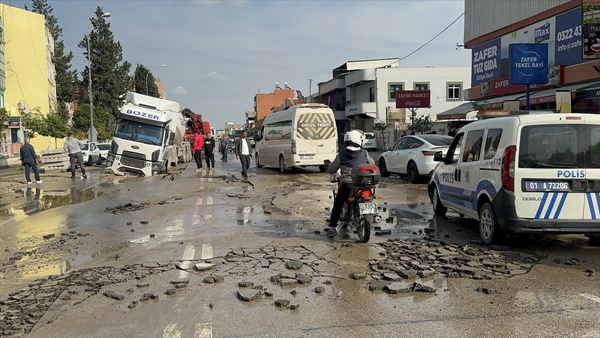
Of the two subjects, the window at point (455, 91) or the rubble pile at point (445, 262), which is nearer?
the rubble pile at point (445, 262)

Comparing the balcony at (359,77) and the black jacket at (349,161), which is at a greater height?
the balcony at (359,77)

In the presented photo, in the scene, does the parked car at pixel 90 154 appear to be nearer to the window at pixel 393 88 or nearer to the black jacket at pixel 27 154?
the black jacket at pixel 27 154

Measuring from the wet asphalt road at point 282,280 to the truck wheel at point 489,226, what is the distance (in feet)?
0.63

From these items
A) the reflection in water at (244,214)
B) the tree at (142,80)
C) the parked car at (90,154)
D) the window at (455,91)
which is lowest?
the reflection in water at (244,214)

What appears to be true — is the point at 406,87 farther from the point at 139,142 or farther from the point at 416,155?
the point at 416,155

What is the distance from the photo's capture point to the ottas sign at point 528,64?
19156mm

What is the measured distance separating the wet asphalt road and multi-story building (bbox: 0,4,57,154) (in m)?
39.7

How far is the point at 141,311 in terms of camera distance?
4.68 meters

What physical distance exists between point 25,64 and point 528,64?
4315 centimetres

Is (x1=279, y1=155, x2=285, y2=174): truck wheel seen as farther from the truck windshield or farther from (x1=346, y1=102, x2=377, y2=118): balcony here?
(x1=346, y1=102, x2=377, y2=118): balcony

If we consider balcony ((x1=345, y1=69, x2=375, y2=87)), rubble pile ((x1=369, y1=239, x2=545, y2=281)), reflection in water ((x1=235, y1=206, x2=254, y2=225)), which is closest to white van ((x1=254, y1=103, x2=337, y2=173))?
reflection in water ((x1=235, y1=206, x2=254, y2=225))

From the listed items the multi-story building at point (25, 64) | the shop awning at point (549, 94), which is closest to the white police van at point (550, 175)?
the shop awning at point (549, 94)

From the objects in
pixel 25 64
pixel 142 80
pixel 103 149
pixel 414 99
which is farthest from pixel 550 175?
pixel 142 80

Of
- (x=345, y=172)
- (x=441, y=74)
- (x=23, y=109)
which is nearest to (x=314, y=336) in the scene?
(x=345, y=172)
